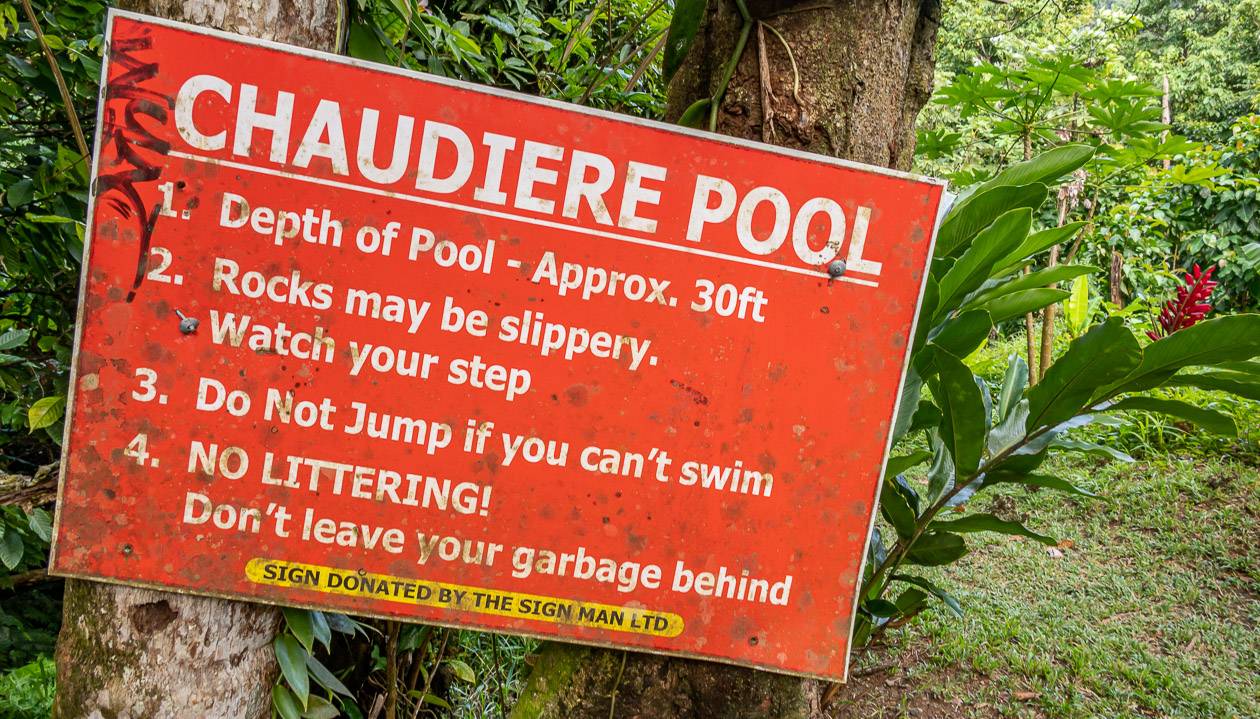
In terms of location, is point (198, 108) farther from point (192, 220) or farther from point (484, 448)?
point (484, 448)

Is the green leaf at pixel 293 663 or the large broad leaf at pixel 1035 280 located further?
the large broad leaf at pixel 1035 280

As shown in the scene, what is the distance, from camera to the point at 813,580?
4.01ft

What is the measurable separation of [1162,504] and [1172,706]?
184 cm

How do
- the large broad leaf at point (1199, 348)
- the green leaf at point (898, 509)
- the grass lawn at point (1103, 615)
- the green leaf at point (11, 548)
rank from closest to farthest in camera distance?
1. the large broad leaf at point (1199, 348)
2. the green leaf at point (11, 548)
3. the green leaf at point (898, 509)
4. the grass lawn at point (1103, 615)

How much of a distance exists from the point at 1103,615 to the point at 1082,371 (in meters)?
2.00

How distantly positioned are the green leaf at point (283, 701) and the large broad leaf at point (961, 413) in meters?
1.21

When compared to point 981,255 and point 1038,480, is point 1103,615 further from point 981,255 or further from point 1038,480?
point 981,255

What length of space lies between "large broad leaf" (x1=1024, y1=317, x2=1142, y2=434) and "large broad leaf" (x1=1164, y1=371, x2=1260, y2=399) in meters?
0.09

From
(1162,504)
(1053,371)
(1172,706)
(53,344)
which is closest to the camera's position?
(1053,371)

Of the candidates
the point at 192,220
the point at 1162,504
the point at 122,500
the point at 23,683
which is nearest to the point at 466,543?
the point at 122,500

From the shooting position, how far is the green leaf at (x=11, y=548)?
1384 millimetres

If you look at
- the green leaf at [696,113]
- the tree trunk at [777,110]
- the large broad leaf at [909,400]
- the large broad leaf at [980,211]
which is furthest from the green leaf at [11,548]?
the large broad leaf at [980,211]

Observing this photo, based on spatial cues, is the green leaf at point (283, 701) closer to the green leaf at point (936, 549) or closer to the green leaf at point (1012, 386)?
the green leaf at point (936, 549)

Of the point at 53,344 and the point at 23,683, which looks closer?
the point at 53,344
